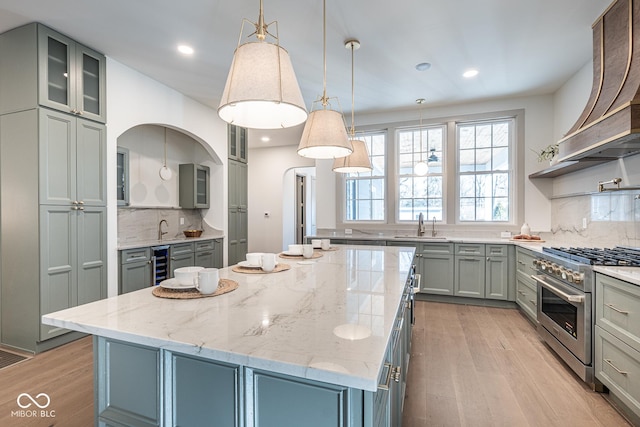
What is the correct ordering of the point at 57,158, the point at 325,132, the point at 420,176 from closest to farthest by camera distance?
the point at 325,132 → the point at 57,158 → the point at 420,176

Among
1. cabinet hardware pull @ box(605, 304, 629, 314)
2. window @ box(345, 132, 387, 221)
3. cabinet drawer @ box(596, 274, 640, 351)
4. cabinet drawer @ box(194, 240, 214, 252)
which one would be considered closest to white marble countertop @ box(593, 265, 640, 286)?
cabinet drawer @ box(596, 274, 640, 351)

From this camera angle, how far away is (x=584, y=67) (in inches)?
138

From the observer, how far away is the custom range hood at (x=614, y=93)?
1.93 m

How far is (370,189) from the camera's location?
5.42 metres

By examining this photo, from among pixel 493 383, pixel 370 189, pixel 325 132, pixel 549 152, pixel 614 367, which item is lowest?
pixel 493 383

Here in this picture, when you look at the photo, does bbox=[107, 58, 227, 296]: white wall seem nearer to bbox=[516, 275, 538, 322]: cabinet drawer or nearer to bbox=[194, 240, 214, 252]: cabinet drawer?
bbox=[194, 240, 214, 252]: cabinet drawer

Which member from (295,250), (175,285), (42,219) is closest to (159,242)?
(42,219)

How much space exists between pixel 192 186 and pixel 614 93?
15.6 ft

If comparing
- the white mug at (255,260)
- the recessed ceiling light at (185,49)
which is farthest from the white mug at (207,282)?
the recessed ceiling light at (185,49)

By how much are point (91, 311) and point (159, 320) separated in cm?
31

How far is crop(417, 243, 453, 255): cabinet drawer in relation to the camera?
4281mm

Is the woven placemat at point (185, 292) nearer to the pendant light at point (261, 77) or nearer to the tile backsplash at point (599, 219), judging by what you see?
the pendant light at point (261, 77)

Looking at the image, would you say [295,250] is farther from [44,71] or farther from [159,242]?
[44,71]

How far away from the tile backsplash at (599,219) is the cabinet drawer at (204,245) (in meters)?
4.59
